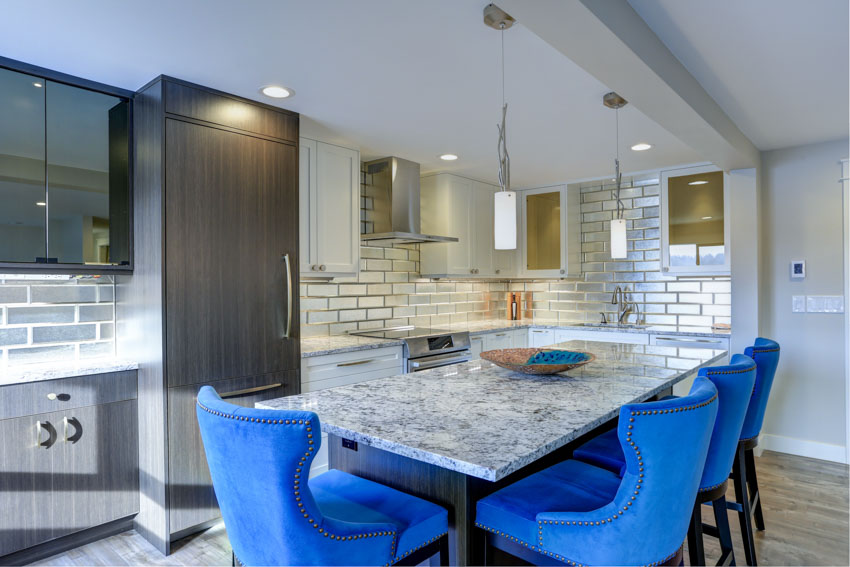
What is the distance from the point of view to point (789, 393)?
3.91 meters

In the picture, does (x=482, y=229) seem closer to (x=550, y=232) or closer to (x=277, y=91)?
(x=550, y=232)

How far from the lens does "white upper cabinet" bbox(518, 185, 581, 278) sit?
5117 millimetres

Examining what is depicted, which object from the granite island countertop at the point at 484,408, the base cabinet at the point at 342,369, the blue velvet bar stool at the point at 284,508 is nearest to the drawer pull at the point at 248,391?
the base cabinet at the point at 342,369

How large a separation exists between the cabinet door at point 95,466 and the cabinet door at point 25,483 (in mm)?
35

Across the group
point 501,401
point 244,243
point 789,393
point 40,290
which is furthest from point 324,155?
point 789,393

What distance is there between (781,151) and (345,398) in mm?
4039

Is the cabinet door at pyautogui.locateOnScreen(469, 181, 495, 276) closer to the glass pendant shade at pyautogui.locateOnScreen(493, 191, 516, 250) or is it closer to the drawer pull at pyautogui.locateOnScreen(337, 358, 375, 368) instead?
the drawer pull at pyautogui.locateOnScreen(337, 358, 375, 368)

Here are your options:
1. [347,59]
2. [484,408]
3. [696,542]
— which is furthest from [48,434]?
[696,542]

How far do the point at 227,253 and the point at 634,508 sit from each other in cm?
220

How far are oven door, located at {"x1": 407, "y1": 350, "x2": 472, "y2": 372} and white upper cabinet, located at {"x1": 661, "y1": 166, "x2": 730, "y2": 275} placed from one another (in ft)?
6.61

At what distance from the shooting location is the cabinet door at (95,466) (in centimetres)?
237

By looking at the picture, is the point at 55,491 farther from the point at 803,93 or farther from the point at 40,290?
the point at 803,93

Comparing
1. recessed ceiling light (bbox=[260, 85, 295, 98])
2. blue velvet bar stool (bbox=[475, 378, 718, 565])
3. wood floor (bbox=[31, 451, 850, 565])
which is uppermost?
recessed ceiling light (bbox=[260, 85, 295, 98])

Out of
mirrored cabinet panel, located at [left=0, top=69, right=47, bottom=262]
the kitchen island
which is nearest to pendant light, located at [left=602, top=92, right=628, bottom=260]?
the kitchen island
